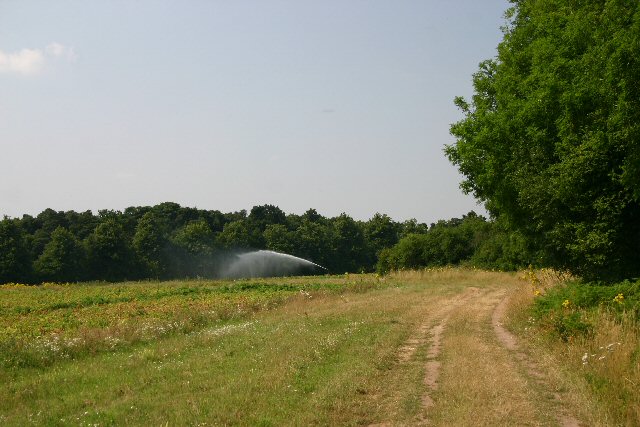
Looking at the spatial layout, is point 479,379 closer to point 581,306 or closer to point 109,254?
point 581,306

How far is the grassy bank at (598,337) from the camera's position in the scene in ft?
27.4

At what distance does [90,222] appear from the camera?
102000 millimetres

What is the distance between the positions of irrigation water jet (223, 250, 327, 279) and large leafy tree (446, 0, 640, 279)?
74.1 metres

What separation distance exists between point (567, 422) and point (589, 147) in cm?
1122

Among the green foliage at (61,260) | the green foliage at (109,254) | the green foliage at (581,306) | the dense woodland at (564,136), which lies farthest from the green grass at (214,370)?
the green foliage at (109,254)

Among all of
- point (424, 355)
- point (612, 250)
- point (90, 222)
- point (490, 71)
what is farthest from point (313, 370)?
point (90, 222)

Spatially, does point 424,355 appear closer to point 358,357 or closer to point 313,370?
point 358,357

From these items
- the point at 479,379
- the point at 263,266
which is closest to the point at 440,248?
the point at 263,266

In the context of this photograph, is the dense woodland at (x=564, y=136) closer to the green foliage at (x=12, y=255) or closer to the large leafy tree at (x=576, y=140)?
the large leafy tree at (x=576, y=140)

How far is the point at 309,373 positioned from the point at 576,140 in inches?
439

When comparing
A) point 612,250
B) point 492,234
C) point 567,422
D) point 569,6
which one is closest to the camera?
point 567,422

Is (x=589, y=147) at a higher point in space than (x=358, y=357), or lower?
higher

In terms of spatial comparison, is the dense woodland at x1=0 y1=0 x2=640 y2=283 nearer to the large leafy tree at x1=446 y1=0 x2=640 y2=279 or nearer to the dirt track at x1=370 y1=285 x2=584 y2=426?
the large leafy tree at x1=446 y1=0 x2=640 y2=279

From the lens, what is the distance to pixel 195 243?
101 m
